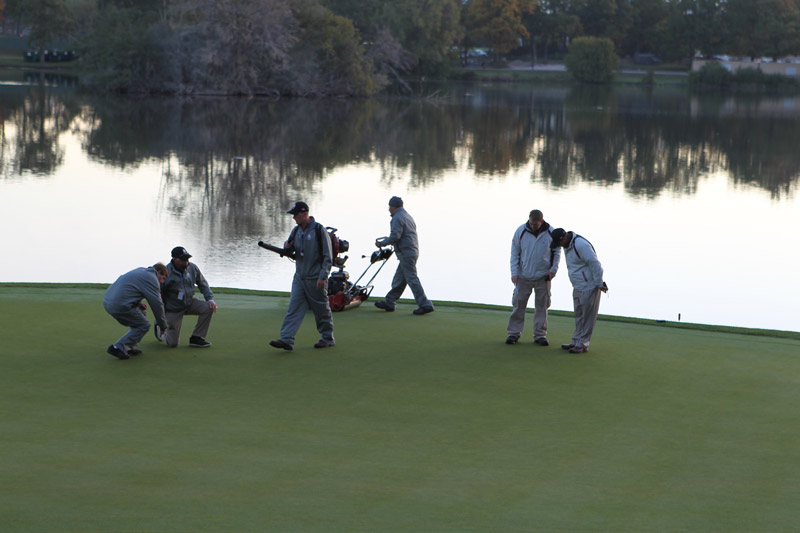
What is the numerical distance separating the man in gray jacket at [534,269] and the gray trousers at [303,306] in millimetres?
2245

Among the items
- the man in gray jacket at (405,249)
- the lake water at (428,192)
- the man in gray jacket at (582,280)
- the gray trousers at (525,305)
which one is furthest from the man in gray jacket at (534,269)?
the lake water at (428,192)

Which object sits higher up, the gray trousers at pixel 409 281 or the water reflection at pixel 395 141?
the water reflection at pixel 395 141

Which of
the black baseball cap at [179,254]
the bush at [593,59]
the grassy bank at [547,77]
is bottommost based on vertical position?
the black baseball cap at [179,254]

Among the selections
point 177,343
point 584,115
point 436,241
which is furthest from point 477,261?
point 584,115

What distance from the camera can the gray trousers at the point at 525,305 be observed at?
11859 mm

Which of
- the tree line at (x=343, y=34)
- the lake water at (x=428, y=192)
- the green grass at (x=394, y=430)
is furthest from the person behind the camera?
the tree line at (x=343, y=34)

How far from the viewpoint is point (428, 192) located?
30.7 metres

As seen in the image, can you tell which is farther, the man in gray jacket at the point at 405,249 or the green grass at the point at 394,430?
the man in gray jacket at the point at 405,249

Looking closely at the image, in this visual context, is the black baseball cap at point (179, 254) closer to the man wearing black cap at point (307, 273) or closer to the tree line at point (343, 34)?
the man wearing black cap at point (307, 273)

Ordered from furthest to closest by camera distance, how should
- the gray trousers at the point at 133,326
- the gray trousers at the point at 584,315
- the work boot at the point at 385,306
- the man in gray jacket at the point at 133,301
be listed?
the work boot at the point at 385,306
the gray trousers at the point at 584,315
the gray trousers at the point at 133,326
the man in gray jacket at the point at 133,301

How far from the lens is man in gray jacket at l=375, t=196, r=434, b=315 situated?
13.4 metres

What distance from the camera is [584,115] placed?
5878cm

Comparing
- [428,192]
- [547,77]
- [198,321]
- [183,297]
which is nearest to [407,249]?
[198,321]

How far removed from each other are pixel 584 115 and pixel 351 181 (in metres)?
29.8
